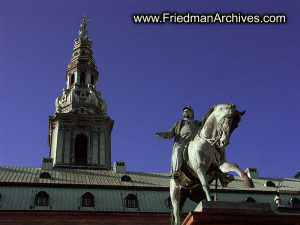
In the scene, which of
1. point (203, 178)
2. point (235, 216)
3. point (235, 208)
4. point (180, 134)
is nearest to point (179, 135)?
point (180, 134)

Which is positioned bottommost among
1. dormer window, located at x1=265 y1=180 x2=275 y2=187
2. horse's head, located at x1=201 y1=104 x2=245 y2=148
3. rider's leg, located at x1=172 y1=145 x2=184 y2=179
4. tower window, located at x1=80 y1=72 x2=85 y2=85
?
rider's leg, located at x1=172 y1=145 x2=184 y2=179

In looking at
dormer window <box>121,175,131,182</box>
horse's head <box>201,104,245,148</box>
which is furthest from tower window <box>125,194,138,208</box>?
horse's head <box>201,104,245,148</box>

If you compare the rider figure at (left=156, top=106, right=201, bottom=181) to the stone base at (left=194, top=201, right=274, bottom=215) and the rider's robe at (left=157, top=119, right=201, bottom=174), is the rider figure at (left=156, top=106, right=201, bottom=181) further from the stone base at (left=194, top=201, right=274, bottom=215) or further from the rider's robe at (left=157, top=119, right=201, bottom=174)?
the stone base at (left=194, top=201, right=274, bottom=215)

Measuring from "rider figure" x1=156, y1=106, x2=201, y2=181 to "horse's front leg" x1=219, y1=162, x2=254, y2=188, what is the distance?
1149mm

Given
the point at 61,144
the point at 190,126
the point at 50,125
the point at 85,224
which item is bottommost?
the point at 190,126

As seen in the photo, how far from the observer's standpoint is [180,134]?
487 inches

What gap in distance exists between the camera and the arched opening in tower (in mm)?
53312

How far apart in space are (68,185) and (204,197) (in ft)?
107

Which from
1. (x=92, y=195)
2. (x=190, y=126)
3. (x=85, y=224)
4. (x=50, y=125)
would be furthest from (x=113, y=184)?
(x=190, y=126)

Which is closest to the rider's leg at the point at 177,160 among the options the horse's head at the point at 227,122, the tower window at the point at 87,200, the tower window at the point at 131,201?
the horse's head at the point at 227,122

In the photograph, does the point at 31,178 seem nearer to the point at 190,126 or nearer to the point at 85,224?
the point at 85,224

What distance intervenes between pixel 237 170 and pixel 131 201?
32.6 meters

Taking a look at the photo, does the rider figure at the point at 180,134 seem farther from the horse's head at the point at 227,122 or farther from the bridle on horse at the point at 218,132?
the horse's head at the point at 227,122

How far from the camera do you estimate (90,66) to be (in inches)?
2520
